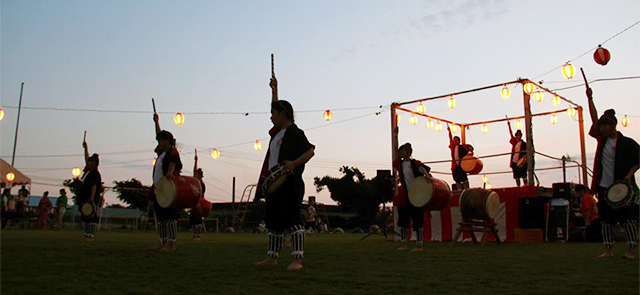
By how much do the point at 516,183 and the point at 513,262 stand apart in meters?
8.65

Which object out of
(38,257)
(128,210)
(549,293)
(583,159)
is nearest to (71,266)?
(38,257)

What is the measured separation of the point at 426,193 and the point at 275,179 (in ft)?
Answer: 13.7

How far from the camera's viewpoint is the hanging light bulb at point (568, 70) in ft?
40.8

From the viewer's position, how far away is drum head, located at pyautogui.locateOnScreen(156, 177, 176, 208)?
6.52 m

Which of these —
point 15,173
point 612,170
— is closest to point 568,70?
point 612,170

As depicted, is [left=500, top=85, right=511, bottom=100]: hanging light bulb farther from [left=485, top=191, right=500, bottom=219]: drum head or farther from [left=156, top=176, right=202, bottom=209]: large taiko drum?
[left=156, top=176, right=202, bottom=209]: large taiko drum

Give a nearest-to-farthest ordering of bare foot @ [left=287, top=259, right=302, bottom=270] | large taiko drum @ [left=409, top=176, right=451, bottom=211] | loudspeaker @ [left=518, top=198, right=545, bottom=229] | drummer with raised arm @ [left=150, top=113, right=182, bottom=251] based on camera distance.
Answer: bare foot @ [left=287, top=259, right=302, bottom=270]
drummer with raised arm @ [left=150, top=113, right=182, bottom=251]
large taiko drum @ [left=409, top=176, right=451, bottom=211]
loudspeaker @ [left=518, top=198, right=545, bottom=229]

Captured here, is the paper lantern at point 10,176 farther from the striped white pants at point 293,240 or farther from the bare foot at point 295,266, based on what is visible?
the bare foot at point 295,266

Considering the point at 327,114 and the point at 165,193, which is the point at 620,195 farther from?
the point at 327,114

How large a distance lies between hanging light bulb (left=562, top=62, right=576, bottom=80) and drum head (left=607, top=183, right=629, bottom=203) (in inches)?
287

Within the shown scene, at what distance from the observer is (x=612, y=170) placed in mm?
6062

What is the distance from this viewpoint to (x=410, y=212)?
28.2 ft

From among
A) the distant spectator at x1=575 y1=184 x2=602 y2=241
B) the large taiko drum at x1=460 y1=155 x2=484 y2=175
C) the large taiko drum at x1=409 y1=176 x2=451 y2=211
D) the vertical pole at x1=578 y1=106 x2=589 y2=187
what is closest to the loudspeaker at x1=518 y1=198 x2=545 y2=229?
the distant spectator at x1=575 y1=184 x2=602 y2=241

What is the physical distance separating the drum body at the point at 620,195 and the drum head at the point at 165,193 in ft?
15.4
